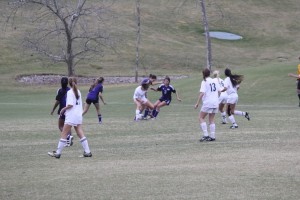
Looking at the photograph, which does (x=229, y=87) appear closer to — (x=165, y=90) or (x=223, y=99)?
(x=223, y=99)

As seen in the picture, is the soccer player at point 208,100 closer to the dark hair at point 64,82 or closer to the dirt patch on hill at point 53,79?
the dark hair at point 64,82

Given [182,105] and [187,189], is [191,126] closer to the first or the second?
[187,189]

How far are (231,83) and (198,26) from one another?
2692 inches

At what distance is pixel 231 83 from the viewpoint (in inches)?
931

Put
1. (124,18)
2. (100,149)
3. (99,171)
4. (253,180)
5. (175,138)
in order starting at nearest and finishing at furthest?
(253,180) < (99,171) < (100,149) < (175,138) < (124,18)

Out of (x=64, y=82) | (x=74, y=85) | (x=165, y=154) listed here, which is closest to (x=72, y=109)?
(x=74, y=85)

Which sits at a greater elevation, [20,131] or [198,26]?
[198,26]

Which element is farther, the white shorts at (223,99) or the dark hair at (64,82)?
the white shorts at (223,99)

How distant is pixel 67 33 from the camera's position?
171 feet

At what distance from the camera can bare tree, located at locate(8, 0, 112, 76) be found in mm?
51688

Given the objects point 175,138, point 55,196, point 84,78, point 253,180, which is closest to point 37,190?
point 55,196

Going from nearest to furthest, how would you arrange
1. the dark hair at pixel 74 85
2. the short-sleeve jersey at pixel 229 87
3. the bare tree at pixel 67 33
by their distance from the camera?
1. the dark hair at pixel 74 85
2. the short-sleeve jersey at pixel 229 87
3. the bare tree at pixel 67 33

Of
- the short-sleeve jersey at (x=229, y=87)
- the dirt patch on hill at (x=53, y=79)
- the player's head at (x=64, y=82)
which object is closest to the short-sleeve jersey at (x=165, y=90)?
the short-sleeve jersey at (x=229, y=87)

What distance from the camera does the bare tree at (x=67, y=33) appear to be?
170 ft
